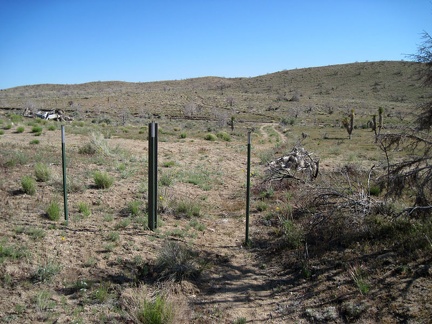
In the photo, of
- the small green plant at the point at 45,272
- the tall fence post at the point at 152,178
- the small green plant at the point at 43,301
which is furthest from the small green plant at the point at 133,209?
the small green plant at the point at 43,301

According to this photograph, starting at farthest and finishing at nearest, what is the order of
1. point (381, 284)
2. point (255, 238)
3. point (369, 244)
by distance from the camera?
1. point (255, 238)
2. point (369, 244)
3. point (381, 284)

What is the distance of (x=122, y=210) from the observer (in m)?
7.48

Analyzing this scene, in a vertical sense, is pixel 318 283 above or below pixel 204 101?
below

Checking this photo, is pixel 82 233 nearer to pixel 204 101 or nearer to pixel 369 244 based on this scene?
pixel 369 244

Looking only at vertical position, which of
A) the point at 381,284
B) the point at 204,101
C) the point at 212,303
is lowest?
the point at 212,303

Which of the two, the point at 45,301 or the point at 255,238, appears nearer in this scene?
the point at 45,301

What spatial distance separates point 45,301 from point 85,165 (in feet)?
23.8

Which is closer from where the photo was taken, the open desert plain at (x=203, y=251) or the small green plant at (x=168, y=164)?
the open desert plain at (x=203, y=251)

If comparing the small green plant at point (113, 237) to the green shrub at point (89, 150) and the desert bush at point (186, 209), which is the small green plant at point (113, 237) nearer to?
the desert bush at point (186, 209)

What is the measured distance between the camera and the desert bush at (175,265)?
500 cm

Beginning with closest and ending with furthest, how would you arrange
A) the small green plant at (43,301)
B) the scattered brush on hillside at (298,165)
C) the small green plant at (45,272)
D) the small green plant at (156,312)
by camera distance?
the small green plant at (156,312), the small green plant at (43,301), the small green plant at (45,272), the scattered brush on hillside at (298,165)

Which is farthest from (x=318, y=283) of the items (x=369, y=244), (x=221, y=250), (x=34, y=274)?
(x=34, y=274)

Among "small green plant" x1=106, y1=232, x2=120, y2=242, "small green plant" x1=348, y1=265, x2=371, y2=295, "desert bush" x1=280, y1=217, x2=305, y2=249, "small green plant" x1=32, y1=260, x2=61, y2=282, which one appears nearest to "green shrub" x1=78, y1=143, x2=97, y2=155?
"small green plant" x1=106, y1=232, x2=120, y2=242

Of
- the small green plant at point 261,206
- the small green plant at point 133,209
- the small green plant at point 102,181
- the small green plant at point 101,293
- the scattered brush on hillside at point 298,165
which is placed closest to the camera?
the small green plant at point 101,293
